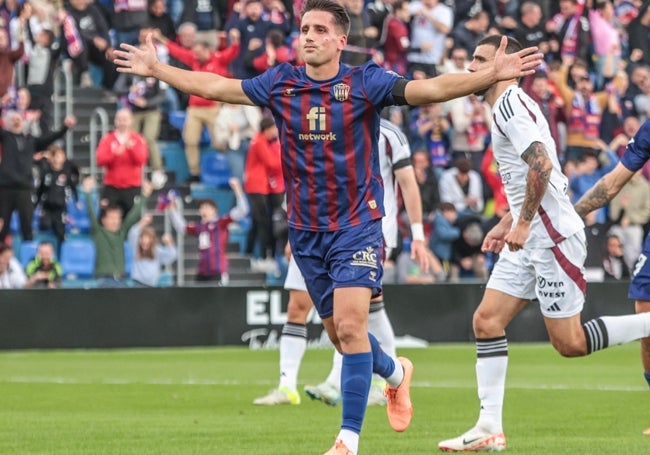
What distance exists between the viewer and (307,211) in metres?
8.39

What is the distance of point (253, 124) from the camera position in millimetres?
24062

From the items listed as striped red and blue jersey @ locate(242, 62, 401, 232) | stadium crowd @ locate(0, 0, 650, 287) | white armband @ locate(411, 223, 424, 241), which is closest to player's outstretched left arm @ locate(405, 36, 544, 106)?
striped red and blue jersey @ locate(242, 62, 401, 232)

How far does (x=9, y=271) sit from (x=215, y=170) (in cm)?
489

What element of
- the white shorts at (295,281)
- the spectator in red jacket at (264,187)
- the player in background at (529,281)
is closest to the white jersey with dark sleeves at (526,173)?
the player in background at (529,281)

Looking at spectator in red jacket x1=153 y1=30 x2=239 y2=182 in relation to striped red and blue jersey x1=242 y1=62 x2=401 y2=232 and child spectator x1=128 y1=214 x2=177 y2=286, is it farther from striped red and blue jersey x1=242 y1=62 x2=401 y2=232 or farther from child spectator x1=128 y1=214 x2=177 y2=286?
striped red and blue jersey x1=242 y1=62 x2=401 y2=232

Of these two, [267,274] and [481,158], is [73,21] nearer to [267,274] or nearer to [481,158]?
[267,274]

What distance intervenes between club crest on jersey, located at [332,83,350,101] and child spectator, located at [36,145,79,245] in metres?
14.1

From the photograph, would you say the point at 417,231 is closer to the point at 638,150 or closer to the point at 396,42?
the point at 638,150

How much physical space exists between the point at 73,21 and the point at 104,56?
0.94 metres

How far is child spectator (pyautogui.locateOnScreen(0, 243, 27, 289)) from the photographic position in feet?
66.3

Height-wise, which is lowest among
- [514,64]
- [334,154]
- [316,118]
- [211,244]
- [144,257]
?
[144,257]

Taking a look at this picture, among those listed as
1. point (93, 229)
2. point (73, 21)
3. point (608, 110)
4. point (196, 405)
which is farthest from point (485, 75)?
point (608, 110)

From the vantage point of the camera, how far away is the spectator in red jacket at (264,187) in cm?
2250

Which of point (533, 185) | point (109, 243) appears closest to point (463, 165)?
point (109, 243)
